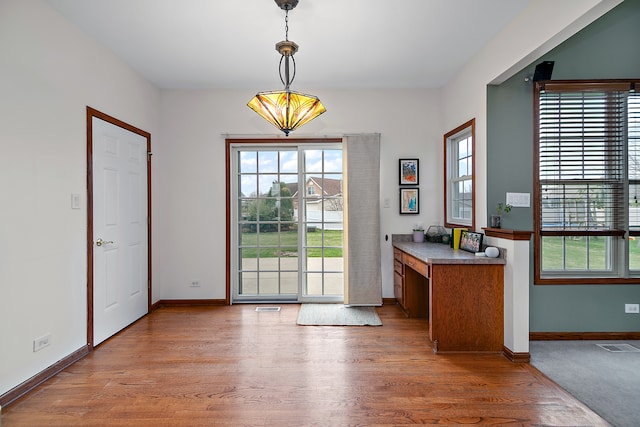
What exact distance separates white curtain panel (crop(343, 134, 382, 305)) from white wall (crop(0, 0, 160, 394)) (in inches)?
110

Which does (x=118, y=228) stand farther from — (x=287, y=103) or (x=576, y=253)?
(x=576, y=253)

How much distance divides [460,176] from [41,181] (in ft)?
13.4

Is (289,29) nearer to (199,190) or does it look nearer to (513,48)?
(513,48)

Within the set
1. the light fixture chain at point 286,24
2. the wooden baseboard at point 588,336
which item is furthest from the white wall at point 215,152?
the wooden baseboard at point 588,336

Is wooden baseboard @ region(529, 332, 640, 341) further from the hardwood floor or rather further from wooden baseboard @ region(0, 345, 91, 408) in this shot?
wooden baseboard @ region(0, 345, 91, 408)

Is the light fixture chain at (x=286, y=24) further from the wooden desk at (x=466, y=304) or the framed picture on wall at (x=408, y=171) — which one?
the wooden desk at (x=466, y=304)

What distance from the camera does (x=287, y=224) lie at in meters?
4.59

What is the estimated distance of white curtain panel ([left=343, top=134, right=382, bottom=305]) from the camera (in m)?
4.35

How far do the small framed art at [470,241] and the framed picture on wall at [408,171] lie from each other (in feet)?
3.55

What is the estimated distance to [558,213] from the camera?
3.33 meters

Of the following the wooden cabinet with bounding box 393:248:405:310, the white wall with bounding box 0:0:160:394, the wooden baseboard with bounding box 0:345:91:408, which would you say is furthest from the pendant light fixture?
the wooden baseboard with bounding box 0:345:91:408

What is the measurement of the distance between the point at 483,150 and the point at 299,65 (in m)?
2.10

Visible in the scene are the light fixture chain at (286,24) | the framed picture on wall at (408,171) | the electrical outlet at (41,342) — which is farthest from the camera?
the framed picture on wall at (408,171)

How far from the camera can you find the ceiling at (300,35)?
2.64 metres
